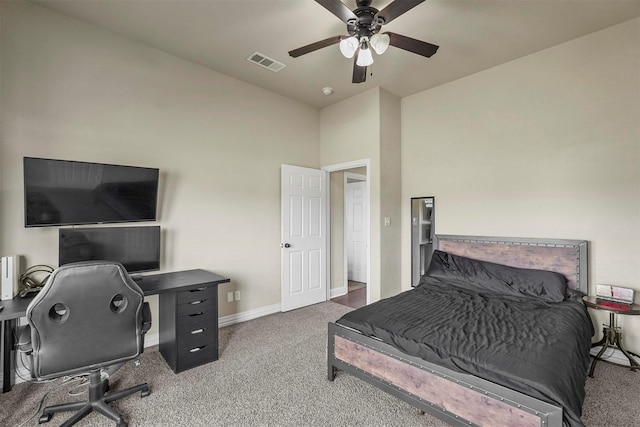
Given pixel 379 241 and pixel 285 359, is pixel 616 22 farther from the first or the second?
pixel 285 359

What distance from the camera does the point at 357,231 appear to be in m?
6.19

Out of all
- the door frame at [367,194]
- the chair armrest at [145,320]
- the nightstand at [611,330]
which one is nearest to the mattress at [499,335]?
the nightstand at [611,330]

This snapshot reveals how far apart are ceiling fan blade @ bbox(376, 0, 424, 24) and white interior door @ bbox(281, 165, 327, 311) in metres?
2.37

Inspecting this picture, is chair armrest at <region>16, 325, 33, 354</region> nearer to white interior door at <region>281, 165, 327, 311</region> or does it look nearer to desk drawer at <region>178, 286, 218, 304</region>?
desk drawer at <region>178, 286, 218, 304</region>

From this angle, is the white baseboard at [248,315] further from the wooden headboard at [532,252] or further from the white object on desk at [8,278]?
the wooden headboard at [532,252]

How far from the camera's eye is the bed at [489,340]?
1.56m

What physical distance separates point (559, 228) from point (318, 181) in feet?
9.74

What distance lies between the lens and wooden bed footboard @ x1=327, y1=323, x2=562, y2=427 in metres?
1.50

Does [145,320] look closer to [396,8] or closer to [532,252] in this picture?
[396,8]

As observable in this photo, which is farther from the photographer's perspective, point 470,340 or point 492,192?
point 492,192

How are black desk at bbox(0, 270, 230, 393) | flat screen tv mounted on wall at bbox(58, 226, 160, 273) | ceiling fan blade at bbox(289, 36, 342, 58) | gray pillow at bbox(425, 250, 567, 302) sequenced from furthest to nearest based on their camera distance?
gray pillow at bbox(425, 250, 567, 302)
black desk at bbox(0, 270, 230, 393)
flat screen tv mounted on wall at bbox(58, 226, 160, 273)
ceiling fan blade at bbox(289, 36, 342, 58)

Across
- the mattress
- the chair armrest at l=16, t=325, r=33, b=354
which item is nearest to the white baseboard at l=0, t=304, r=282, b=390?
the chair armrest at l=16, t=325, r=33, b=354

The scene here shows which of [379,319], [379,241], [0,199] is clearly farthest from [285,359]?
[0,199]

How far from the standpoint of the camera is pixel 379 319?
2312mm
